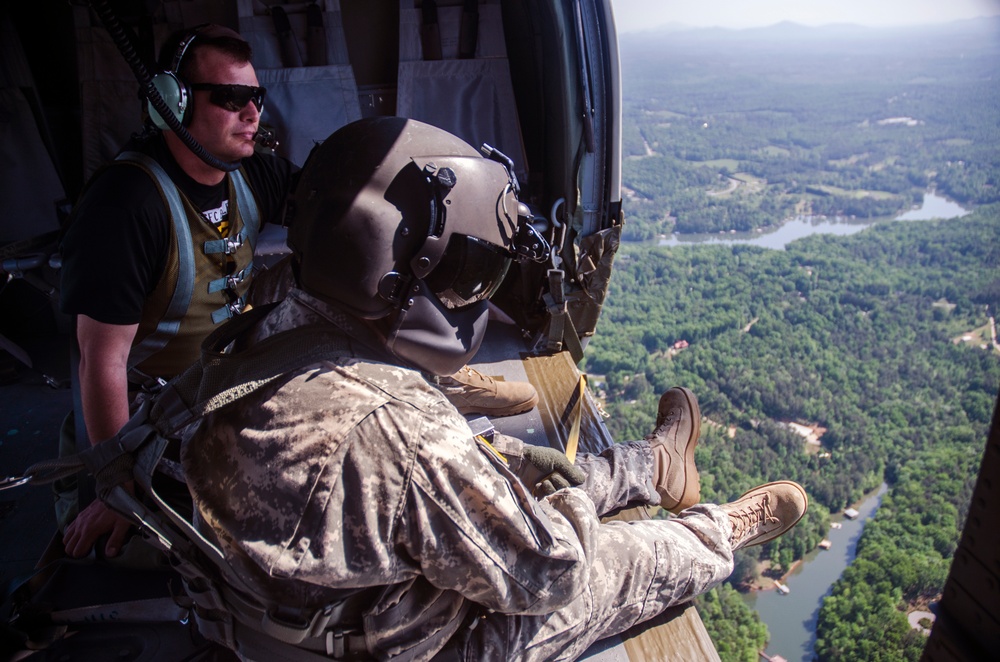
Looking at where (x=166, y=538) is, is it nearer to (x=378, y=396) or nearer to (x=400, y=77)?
(x=378, y=396)

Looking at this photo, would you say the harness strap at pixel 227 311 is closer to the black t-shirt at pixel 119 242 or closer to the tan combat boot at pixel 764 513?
the black t-shirt at pixel 119 242

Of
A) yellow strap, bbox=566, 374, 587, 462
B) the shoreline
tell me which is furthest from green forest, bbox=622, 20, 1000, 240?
yellow strap, bbox=566, 374, 587, 462

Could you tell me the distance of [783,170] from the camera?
186 ft

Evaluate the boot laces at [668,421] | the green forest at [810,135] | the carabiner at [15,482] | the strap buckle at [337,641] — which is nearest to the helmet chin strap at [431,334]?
the strap buckle at [337,641]

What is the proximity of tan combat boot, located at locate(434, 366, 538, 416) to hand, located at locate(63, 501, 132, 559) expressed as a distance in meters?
1.25

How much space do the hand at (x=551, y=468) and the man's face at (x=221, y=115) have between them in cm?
128

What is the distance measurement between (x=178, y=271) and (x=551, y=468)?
128cm

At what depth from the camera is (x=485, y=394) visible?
2.85 m

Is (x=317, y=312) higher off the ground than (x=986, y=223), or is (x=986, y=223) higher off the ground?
(x=317, y=312)

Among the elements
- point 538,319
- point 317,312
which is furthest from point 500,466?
point 538,319

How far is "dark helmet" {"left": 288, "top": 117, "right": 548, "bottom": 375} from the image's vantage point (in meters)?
1.33

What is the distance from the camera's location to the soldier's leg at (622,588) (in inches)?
61.7

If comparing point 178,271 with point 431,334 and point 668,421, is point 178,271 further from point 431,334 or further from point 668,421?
point 668,421

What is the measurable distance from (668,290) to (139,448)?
40045mm
